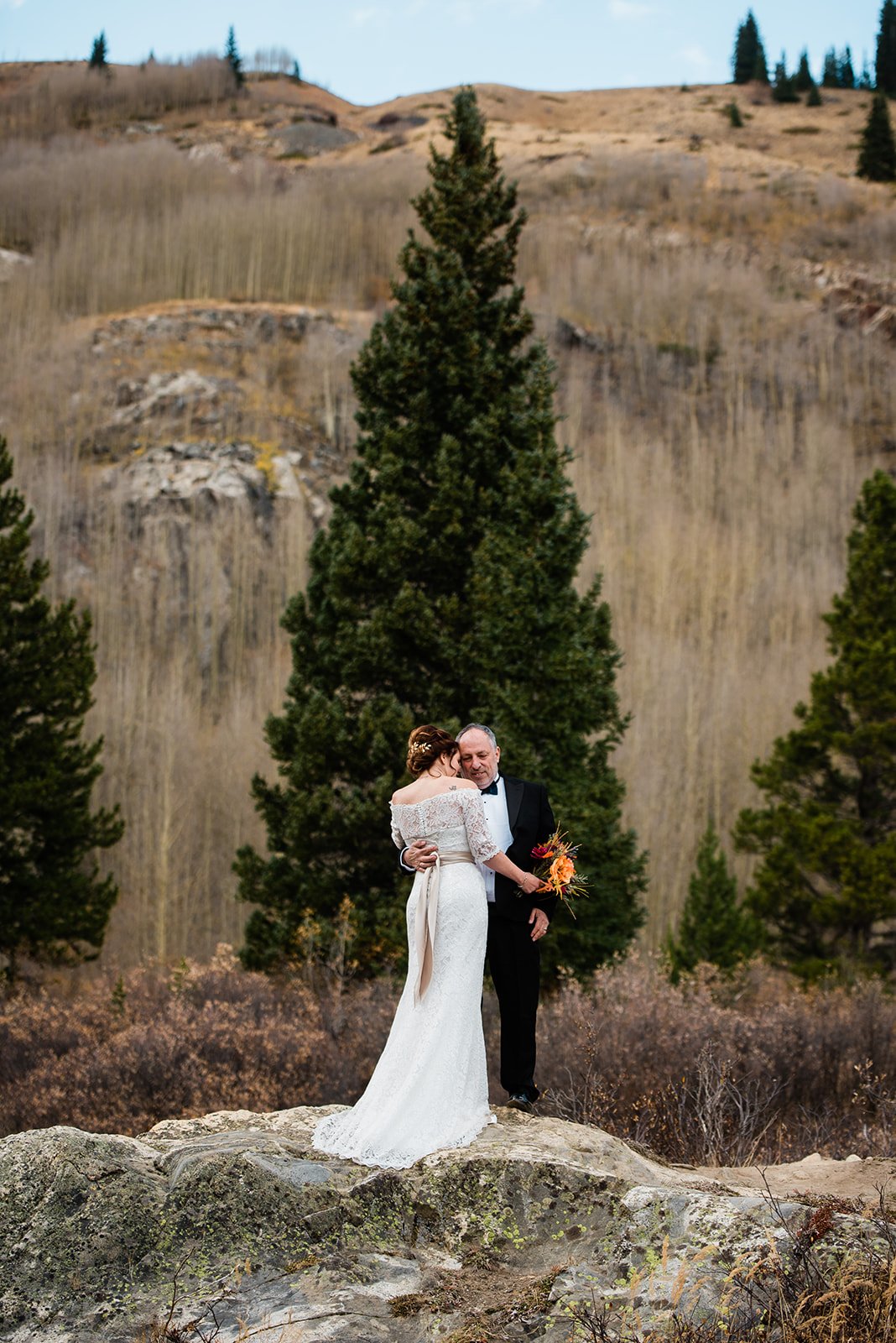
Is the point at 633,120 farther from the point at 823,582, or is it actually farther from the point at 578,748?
the point at 578,748

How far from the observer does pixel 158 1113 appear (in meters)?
11.6

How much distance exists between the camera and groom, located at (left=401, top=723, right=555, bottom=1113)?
6.43m

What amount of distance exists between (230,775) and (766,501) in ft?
79.5

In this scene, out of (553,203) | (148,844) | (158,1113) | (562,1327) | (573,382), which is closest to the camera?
Answer: (562,1327)

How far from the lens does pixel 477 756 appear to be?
633 centimetres

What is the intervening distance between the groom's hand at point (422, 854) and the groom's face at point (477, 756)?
450 mm

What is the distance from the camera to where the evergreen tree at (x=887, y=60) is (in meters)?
94.2

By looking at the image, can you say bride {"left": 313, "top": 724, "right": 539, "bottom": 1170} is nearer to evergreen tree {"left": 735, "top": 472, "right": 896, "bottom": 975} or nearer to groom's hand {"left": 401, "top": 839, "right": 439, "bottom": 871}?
groom's hand {"left": 401, "top": 839, "right": 439, "bottom": 871}

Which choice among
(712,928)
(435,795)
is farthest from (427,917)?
(712,928)

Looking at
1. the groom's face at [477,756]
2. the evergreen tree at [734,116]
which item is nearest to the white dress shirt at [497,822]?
the groom's face at [477,756]

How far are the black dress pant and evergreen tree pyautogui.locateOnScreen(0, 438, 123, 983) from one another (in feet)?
43.8

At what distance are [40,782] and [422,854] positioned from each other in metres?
13.8

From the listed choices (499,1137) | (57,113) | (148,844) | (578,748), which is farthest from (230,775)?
(57,113)

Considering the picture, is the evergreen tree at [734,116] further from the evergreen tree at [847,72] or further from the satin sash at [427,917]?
the satin sash at [427,917]
